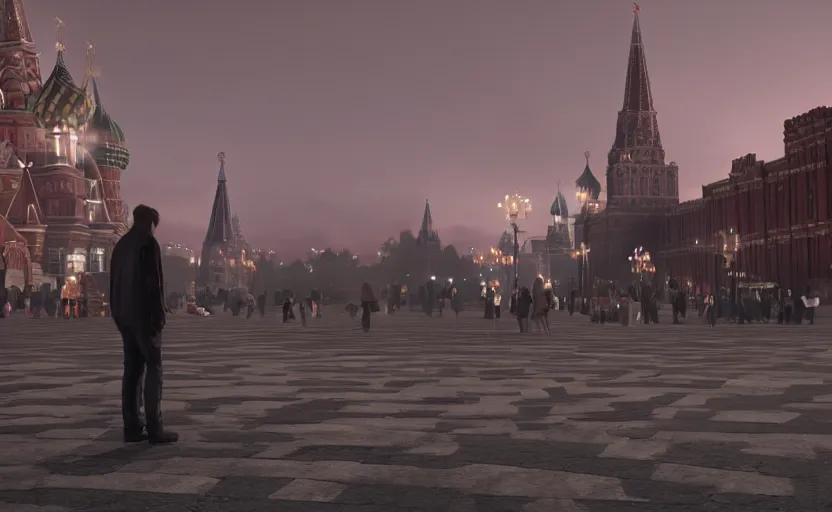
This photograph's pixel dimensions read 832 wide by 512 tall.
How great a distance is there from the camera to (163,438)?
8547 millimetres

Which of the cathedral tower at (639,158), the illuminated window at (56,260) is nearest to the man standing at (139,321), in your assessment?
the illuminated window at (56,260)

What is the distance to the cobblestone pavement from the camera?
6.41 metres

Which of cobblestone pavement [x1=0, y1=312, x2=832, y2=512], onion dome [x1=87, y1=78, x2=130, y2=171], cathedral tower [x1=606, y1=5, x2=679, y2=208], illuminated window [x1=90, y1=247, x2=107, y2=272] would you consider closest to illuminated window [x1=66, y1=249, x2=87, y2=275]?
illuminated window [x1=90, y1=247, x2=107, y2=272]

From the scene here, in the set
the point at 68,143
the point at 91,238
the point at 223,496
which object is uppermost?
the point at 68,143

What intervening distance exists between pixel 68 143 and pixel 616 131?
63324 mm

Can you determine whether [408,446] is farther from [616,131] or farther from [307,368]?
[616,131]

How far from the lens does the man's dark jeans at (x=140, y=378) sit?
8.52m

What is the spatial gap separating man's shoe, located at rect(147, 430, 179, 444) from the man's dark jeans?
26 mm

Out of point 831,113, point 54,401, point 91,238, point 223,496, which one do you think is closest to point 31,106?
point 91,238

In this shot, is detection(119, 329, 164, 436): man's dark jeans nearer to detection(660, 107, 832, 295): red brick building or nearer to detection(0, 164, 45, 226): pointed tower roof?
detection(660, 107, 832, 295): red brick building

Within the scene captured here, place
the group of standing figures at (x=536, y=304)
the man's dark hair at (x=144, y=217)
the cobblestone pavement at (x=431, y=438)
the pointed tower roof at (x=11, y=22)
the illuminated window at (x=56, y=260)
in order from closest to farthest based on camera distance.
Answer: the cobblestone pavement at (x=431, y=438) < the man's dark hair at (x=144, y=217) < the group of standing figures at (x=536, y=304) < the illuminated window at (x=56, y=260) < the pointed tower roof at (x=11, y=22)

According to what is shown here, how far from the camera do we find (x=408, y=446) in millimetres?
8469

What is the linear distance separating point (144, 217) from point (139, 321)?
935 millimetres

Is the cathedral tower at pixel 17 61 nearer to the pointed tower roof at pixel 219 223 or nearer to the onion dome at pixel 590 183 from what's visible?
the pointed tower roof at pixel 219 223
